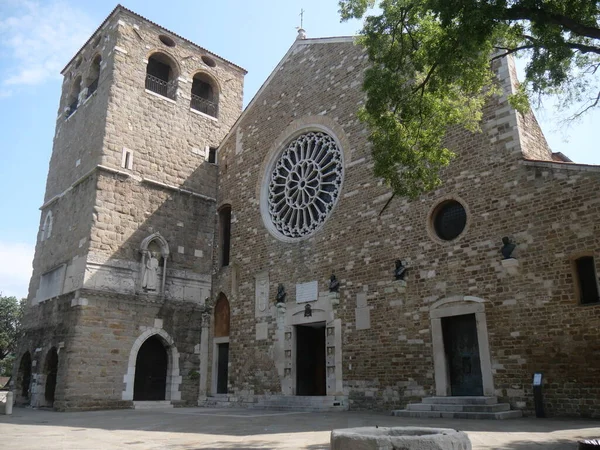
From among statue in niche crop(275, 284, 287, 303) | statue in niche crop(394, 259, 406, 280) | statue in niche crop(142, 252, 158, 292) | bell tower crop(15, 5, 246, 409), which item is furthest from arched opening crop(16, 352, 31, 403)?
statue in niche crop(394, 259, 406, 280)

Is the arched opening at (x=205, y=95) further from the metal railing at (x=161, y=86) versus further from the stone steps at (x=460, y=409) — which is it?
the stone steps at (x=460, y=409)

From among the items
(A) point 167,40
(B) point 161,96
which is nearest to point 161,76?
(A) point 167,40

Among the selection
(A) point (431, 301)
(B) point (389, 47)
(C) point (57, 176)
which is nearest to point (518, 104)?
(B) point (389, 47)

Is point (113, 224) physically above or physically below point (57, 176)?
below

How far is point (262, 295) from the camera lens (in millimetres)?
15078

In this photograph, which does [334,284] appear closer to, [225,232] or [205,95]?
[225,232]

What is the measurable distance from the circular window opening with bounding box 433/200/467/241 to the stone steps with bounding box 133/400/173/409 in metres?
9.39

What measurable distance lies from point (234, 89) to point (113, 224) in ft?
27.2

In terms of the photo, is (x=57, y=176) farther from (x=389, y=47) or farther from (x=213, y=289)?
(x=389, y=47)

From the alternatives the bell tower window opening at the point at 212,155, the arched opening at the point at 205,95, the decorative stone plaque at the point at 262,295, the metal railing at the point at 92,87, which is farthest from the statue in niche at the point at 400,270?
the metal railing at the point at 92,87

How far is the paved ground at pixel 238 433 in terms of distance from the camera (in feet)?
20.1

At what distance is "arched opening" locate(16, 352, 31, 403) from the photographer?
1644 cm

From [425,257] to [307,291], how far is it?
3.68m

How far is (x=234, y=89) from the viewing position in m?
20.9
